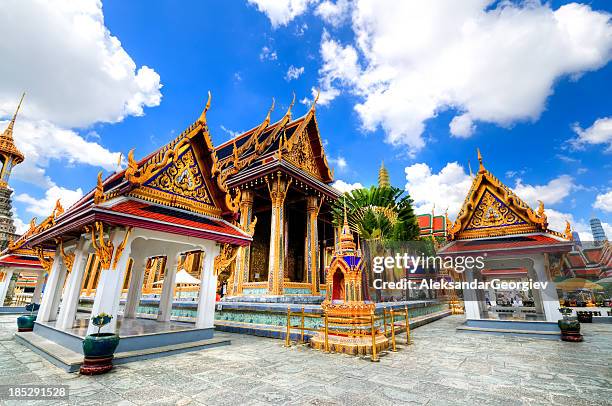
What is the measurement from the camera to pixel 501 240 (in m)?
10.1

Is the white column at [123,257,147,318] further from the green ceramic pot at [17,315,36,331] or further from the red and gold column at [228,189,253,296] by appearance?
the red and gold column at [228,189,253,296]

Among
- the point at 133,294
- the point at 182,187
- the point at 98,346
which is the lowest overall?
the point at 98,346

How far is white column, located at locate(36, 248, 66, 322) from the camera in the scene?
834 centimetres

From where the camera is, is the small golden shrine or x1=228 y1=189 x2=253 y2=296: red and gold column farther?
x1=228 y1=189 x2=253 y2=296: red and gold column

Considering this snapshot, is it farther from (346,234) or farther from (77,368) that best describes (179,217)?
(346,234)

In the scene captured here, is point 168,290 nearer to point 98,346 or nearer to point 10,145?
point 98,346

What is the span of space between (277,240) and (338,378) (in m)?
9.11

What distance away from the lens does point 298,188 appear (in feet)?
51.5

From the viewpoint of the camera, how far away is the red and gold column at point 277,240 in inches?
500

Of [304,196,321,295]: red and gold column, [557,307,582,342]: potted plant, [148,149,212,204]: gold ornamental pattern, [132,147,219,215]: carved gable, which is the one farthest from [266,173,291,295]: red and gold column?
[557,307,582,342]: potted plant

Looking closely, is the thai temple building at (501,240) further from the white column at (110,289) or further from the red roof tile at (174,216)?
the white column at (110,289)

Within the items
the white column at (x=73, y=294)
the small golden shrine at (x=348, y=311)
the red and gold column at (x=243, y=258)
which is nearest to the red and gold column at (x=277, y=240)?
the red and gold column at (x=243, y=258)

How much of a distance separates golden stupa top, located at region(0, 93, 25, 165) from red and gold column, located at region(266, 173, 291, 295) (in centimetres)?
3235

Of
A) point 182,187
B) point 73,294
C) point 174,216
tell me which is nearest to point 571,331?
point 174,216
